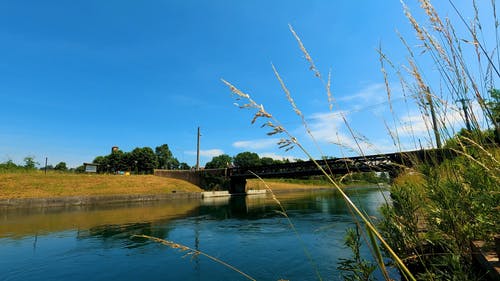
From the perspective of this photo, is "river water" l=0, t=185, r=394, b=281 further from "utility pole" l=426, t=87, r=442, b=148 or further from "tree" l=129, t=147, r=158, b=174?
"tree" l=129, t=147, r=158, b=174

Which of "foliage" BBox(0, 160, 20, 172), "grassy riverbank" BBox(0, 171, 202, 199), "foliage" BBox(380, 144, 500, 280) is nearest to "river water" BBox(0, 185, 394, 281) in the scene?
"foliage" BBox(380, 144, 500, 280)

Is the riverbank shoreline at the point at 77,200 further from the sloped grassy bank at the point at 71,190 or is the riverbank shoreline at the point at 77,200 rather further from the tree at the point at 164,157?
the tree at the point at 164,157

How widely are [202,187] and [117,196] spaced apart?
2052 cm

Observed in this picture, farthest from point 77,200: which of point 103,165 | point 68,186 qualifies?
point 103,165

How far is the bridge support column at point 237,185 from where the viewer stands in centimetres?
4712

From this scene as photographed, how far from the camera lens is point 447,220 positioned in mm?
2037

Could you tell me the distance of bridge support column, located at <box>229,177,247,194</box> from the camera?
47125 mm

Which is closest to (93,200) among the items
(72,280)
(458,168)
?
(72,280)

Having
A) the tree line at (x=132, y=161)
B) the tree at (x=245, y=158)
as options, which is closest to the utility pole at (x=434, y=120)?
the tree line at (x=132, y=161)

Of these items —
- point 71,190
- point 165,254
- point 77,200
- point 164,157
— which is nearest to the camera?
point 165,254

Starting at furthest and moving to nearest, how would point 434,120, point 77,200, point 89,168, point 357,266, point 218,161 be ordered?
point 218,161
point 89,168
point 77,200
point 434,120
point 357,266

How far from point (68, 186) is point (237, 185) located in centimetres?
2551

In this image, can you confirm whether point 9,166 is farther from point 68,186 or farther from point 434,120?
point 434,120

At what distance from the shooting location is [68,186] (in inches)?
1133
